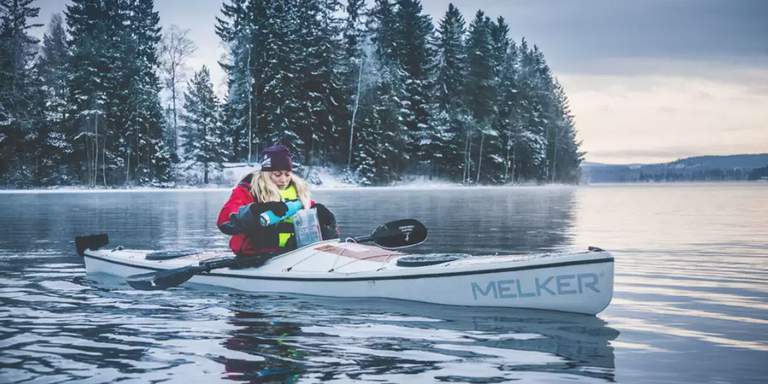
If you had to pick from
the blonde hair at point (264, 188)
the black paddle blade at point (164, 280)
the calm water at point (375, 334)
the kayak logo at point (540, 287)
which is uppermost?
the blonde hair at point (264, 188)

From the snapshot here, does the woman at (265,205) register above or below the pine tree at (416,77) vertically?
below

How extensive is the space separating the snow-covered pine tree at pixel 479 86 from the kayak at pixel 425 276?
49365 millimetres

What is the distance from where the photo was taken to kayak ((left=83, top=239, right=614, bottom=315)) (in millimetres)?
7227

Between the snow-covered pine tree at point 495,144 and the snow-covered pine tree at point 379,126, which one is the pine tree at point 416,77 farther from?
the snow-covered pine tree at point 495,144

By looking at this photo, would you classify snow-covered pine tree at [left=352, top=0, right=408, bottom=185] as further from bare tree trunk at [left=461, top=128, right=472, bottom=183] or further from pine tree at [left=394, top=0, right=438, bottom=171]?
bare tree trunk at [left=461, top=128, right=472, bottom=183]

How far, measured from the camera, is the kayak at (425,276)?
23.7 ft

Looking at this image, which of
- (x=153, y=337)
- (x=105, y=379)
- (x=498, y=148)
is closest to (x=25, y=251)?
(x=153, y=337)

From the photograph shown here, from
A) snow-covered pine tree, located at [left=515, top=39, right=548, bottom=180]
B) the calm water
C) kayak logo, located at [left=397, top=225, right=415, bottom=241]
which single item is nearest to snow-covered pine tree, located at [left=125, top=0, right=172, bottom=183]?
snow-covered pine tree, located at [left=515, top=39, right=548, bottom=180]

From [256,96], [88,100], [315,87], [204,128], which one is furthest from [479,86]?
[88,100]

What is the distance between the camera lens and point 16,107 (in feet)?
151

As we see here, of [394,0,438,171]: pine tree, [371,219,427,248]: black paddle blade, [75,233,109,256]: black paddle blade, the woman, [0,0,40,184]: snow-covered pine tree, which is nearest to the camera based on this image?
the woman

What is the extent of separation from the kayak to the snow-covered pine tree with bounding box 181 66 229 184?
3903 cm

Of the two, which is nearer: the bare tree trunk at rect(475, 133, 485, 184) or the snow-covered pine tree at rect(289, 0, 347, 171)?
the snow-covered pine tree at rect(289, 0, 347, 171)

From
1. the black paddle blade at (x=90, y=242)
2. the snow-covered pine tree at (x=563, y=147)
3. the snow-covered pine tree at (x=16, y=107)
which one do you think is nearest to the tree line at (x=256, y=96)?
the snow-covered pine tree at (x=16, y=107)
